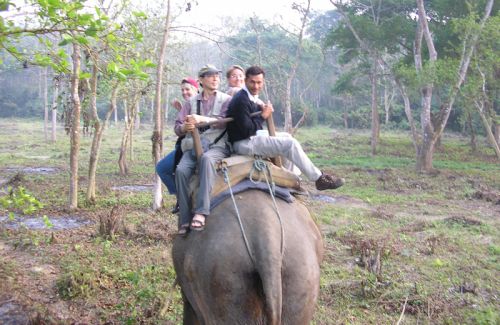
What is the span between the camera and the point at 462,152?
2606 cm

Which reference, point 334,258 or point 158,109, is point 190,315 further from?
point 158,109

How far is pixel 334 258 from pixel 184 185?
4844mm

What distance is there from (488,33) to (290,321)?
16840 millimetres

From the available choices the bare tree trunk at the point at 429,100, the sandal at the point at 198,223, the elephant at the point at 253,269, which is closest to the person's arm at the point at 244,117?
the elephant at the point at 253,269

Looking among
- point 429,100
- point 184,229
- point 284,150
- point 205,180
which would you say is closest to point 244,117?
point 284,150

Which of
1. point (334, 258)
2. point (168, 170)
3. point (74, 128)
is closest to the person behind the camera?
point (168, 170)

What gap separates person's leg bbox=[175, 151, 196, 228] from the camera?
3.79 metres

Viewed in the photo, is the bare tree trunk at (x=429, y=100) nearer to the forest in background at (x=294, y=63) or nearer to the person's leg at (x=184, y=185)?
the forest in background at (x=294, y=63)

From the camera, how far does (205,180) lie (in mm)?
3588

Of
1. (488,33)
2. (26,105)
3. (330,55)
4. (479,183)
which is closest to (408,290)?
(479,183)

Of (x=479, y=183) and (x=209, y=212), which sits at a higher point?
(x=209, y=212)

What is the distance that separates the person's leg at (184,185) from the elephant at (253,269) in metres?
0.47

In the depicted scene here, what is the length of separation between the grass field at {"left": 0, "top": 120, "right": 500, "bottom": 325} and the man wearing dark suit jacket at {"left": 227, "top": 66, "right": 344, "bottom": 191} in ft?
6.21

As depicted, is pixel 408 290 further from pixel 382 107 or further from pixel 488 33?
pixel 382 107
